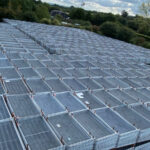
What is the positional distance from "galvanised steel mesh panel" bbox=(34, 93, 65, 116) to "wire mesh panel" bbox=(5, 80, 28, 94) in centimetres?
68

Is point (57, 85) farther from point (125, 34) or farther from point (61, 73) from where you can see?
point (125, 34)

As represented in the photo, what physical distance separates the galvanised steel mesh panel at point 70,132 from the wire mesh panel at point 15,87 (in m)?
1.92

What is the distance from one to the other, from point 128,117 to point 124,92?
6.65 ft

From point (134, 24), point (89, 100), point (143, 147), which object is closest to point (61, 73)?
point (89, 100)

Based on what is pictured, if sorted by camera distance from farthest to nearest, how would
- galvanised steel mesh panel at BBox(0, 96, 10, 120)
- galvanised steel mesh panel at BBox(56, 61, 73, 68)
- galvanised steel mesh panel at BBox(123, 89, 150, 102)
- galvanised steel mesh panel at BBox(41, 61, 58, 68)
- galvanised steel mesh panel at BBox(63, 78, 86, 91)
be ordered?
galvanised steel mesh panel at BBox(56, 61, 73, 68), galvanised steel mesh panel at BBox(41, 61, 58, 68), galvanised steel mesh panel at BBox(123, 89, 150, 102), galvanised steel mesh panel at BBox(63, 78, 86, 91), galvanised steel mesh panel at BBox(0, 96, 10, 120)

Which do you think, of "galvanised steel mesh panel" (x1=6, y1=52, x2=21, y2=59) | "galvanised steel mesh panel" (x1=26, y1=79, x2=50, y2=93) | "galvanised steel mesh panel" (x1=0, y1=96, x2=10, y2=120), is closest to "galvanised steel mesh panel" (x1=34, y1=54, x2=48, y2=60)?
"galvanised steel mesh panel" (x1=6, y1=52, x2=21, y2=59)

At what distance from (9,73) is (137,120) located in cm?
559

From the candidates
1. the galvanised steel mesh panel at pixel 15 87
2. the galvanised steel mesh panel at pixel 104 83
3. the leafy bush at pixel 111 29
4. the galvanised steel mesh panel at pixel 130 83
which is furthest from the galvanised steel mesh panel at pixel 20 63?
the leafy bush at pixel 111 29

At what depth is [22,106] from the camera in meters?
5.35

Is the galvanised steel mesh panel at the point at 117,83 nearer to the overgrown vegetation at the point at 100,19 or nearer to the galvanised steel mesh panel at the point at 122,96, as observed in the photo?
the galvanised steel mesh panel at the point at 122,96

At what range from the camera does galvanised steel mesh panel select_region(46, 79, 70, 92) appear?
6.84m

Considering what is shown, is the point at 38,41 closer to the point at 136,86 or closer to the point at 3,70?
the point at 3,70

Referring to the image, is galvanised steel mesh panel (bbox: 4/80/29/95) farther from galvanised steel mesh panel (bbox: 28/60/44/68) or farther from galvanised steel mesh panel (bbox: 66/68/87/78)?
galvanised steel mesh panel (bbox: 66/68/87/78)

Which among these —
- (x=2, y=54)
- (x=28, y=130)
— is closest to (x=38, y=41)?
(x=2, y=54)
